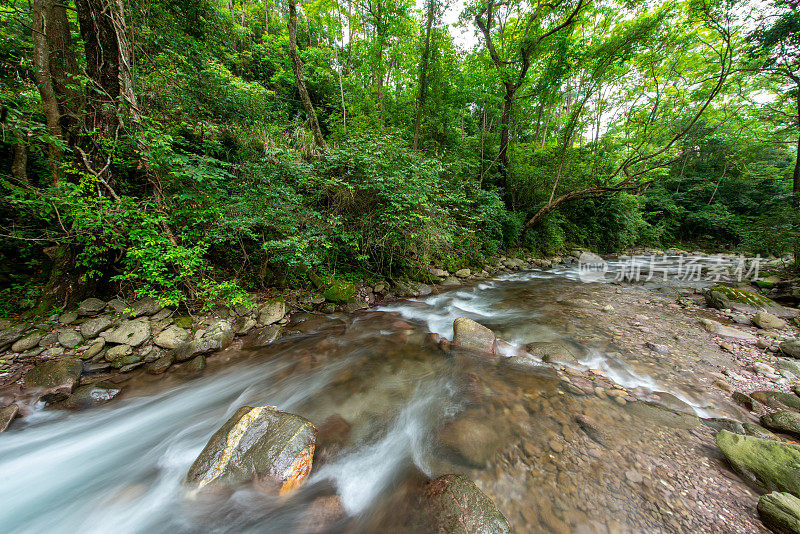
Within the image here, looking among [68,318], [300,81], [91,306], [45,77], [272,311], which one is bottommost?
[272,311]

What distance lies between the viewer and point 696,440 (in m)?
2.32

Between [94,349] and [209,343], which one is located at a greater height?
[94,349]

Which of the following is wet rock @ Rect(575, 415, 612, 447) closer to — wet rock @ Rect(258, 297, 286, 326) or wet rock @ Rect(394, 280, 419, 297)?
wet rock @ Rect(394, 280, 419, 297)

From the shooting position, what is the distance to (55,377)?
297cm

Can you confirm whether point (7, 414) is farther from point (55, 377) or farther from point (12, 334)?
point (12, 334)

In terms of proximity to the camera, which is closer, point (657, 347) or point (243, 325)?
point (657, 347)

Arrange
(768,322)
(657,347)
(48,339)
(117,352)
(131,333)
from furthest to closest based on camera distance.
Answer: (768,322), (657,347), (131,333), (117,352), (48,339)

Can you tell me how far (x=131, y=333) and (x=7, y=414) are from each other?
46.2 inches

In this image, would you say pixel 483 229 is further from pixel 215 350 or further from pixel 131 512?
pixel 131 512

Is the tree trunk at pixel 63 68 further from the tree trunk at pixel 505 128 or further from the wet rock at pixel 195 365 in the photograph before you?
the tree trunk at pixel 505 128

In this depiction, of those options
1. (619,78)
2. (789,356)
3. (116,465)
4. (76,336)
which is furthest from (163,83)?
(619,78)

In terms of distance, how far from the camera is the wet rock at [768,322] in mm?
4457

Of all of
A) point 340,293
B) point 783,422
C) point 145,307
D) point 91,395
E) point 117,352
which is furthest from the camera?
point 340,293

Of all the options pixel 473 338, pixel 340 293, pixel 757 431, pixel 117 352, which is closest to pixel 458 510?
pixel 473 338
